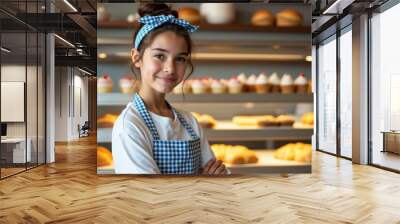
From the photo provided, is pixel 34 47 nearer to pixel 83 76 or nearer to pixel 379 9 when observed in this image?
Answer: pixel 379 9

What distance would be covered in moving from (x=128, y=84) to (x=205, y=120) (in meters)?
0.46

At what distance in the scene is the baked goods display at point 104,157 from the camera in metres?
2.31

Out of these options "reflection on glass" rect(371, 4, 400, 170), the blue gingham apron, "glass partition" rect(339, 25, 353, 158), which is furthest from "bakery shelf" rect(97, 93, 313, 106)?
"glass partition" rect(339, 25, 353, 158)

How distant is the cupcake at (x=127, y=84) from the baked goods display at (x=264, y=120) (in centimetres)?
58

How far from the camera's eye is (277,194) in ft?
14.5

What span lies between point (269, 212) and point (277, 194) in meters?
0.79

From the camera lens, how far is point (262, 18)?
2.25 m

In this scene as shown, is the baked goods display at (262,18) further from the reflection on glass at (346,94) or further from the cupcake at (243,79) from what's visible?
the reflection on glass at (346,94)

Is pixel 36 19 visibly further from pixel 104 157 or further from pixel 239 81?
pixel 239 81

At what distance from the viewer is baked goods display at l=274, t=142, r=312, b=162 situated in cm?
241

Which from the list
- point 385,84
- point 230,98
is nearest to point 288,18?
point 230,98

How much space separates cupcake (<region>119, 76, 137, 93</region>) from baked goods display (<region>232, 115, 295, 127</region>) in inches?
22.8

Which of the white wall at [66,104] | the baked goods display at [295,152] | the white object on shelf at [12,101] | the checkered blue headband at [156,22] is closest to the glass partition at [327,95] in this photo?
the white object on shelf at [12,101]

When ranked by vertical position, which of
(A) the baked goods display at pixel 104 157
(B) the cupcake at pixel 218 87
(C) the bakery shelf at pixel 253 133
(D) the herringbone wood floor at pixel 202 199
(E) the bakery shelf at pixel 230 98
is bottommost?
(D) the herringbone wood floor at pixel 202 199
